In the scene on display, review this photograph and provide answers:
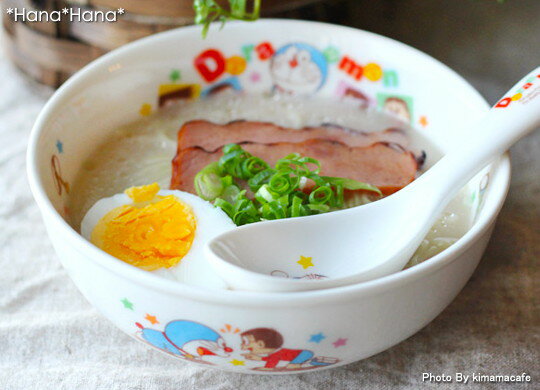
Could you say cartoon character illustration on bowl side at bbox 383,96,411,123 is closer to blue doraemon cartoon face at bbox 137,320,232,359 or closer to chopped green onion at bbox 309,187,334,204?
chopped green onion at bbox 309,187,334,204

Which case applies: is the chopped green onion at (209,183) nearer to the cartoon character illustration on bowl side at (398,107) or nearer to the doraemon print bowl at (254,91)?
the doraemon print bowl at (254,91)

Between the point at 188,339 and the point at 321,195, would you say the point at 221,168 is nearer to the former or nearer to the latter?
the point at 321,195

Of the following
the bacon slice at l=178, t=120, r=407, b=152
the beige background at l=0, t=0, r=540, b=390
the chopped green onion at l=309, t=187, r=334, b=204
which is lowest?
the beige background at l=0, t=0, r=540, b=390

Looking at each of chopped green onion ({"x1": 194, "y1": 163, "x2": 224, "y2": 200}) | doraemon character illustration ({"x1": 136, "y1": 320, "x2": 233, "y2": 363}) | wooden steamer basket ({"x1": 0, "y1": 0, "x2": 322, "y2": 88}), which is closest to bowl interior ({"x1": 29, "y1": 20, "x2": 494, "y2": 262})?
wooden steamer basket ({"x1": 0, "y1": 0, "x2": 322, "y2": 88})

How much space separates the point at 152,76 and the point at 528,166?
0.83 m

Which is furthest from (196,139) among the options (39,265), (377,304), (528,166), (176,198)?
(528,166)

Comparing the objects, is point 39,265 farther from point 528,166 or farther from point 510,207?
point 528,166

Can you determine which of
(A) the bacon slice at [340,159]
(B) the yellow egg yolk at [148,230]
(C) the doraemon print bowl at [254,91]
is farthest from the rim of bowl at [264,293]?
(A) the bacon slice at [340,159]

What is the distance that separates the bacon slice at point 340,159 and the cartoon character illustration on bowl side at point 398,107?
0.13 m

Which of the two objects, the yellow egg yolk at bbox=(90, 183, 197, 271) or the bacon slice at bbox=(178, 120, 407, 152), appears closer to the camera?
the yellow egg yolk at bbox=(90, 183, 197, 271)

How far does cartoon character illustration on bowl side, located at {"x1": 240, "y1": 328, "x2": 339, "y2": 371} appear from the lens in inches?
32.5

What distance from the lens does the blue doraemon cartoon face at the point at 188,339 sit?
836mm

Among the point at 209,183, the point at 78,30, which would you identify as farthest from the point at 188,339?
the point at 78,30

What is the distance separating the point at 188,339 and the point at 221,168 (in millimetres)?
367
